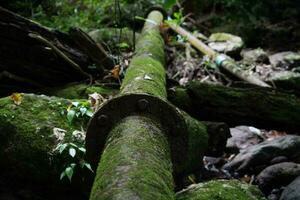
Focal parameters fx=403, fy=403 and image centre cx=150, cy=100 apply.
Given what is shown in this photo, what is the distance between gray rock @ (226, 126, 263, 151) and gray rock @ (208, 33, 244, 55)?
9.31ft

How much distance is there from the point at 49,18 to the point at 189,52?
295 centimetres

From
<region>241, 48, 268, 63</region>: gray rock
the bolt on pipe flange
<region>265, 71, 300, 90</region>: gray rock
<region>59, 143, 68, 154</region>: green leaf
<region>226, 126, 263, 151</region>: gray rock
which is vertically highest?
the bolt on pipe flange

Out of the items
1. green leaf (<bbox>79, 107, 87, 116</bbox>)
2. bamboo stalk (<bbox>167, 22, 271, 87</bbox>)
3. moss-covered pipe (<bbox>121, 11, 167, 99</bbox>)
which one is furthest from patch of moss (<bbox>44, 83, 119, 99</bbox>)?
bamboo stalk (<bbox>167, 22, 271, 87</bbox>)

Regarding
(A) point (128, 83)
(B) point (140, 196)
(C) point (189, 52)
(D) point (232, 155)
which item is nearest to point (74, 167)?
(A) point (128, 83)

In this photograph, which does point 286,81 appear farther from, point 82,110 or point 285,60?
point 82,110

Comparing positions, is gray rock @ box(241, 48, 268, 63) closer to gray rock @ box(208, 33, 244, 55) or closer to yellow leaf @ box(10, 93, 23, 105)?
gray rock @ box(208, 33, 244, 55)

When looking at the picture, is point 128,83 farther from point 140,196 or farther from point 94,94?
point 140,196

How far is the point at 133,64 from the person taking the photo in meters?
4.37

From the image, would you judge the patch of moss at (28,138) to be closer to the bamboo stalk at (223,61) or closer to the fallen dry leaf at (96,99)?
the fallen dry leaf at (96,99)

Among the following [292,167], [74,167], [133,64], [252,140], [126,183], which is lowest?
[252,140]

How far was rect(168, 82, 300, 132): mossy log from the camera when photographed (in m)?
4.43

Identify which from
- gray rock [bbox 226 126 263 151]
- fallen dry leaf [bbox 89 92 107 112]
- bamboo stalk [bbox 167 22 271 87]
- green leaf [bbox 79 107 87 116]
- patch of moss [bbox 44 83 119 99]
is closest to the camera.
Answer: green leaf [bbox 79 107 87 116]

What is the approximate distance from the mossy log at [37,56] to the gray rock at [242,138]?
1.91 m

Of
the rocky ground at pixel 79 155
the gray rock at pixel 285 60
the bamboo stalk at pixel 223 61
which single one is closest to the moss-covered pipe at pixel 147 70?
the rocky ground at pixel 79 155
